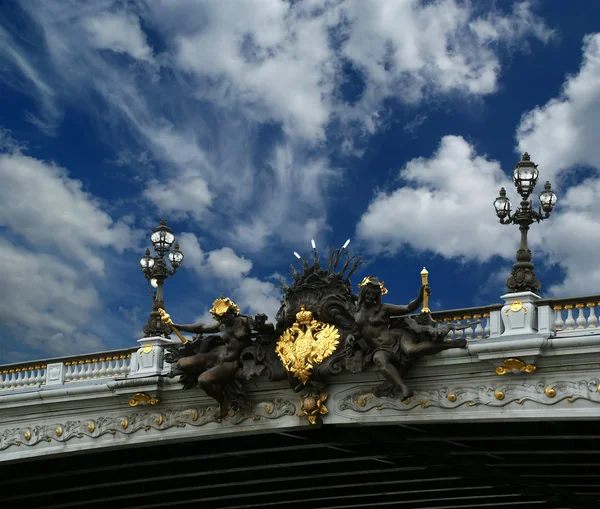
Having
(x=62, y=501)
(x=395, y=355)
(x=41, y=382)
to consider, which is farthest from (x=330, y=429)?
(x=62, y=501)

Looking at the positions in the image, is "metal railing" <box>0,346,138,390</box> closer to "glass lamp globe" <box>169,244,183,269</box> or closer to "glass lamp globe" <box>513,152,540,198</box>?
"glass lamp globe" <box>169,244,183,269</box>

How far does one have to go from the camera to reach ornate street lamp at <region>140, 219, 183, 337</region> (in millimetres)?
32500

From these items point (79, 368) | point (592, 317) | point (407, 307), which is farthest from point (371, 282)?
point (79, 368)

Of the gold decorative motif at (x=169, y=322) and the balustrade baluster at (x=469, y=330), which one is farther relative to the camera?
A: the gold decorative motif at (x=169, y=322)

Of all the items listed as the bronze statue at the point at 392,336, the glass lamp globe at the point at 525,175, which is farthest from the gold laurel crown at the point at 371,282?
the glass lamp globe at the point at 525,175

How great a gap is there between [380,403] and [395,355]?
5.19 feet

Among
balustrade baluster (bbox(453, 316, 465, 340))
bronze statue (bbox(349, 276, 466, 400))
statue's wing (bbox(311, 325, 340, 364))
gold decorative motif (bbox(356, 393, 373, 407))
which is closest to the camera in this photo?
bronze statue (bbox(349, 276, 466, 400))

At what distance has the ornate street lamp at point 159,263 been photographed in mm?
32500

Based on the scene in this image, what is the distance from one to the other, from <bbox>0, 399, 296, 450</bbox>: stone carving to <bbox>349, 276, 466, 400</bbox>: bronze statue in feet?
11.0

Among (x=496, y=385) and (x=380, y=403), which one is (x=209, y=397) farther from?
(x=496, y=385)

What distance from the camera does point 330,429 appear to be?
102 feet

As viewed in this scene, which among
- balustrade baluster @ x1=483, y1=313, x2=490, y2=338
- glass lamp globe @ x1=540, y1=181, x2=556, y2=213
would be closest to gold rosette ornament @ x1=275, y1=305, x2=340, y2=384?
balustrade baluster @ x1=483, y1=313, x2=490, y2=338

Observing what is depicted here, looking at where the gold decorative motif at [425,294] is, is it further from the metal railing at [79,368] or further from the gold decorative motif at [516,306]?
the metal railing at [79,368]

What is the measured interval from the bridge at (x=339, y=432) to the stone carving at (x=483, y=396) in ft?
0.10
